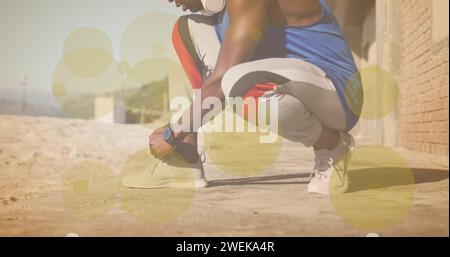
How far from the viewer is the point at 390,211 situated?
1.29 m

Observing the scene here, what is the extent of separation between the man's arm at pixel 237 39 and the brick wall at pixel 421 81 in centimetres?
96

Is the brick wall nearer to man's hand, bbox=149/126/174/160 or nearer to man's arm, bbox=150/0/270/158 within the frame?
man's arm, bbox=150/0/270/158

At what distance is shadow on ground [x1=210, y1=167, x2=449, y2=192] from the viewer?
1.70 meters

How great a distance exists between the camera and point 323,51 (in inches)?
69.7

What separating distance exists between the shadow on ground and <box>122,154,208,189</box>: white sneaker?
0.08 m

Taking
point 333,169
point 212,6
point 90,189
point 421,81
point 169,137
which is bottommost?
point 90,189

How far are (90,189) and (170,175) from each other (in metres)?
0.33

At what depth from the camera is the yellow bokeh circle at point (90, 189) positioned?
146 cm

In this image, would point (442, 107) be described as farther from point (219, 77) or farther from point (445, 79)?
point (219, 77)

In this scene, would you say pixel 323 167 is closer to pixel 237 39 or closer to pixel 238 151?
pixel 237 39

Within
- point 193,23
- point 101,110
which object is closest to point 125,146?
point 101,110

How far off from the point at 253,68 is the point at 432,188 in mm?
784

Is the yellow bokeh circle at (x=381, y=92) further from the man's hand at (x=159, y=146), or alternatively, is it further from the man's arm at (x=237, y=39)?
the man's hand at (x=159, y=146)

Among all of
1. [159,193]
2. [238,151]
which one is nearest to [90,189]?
[159,193]
